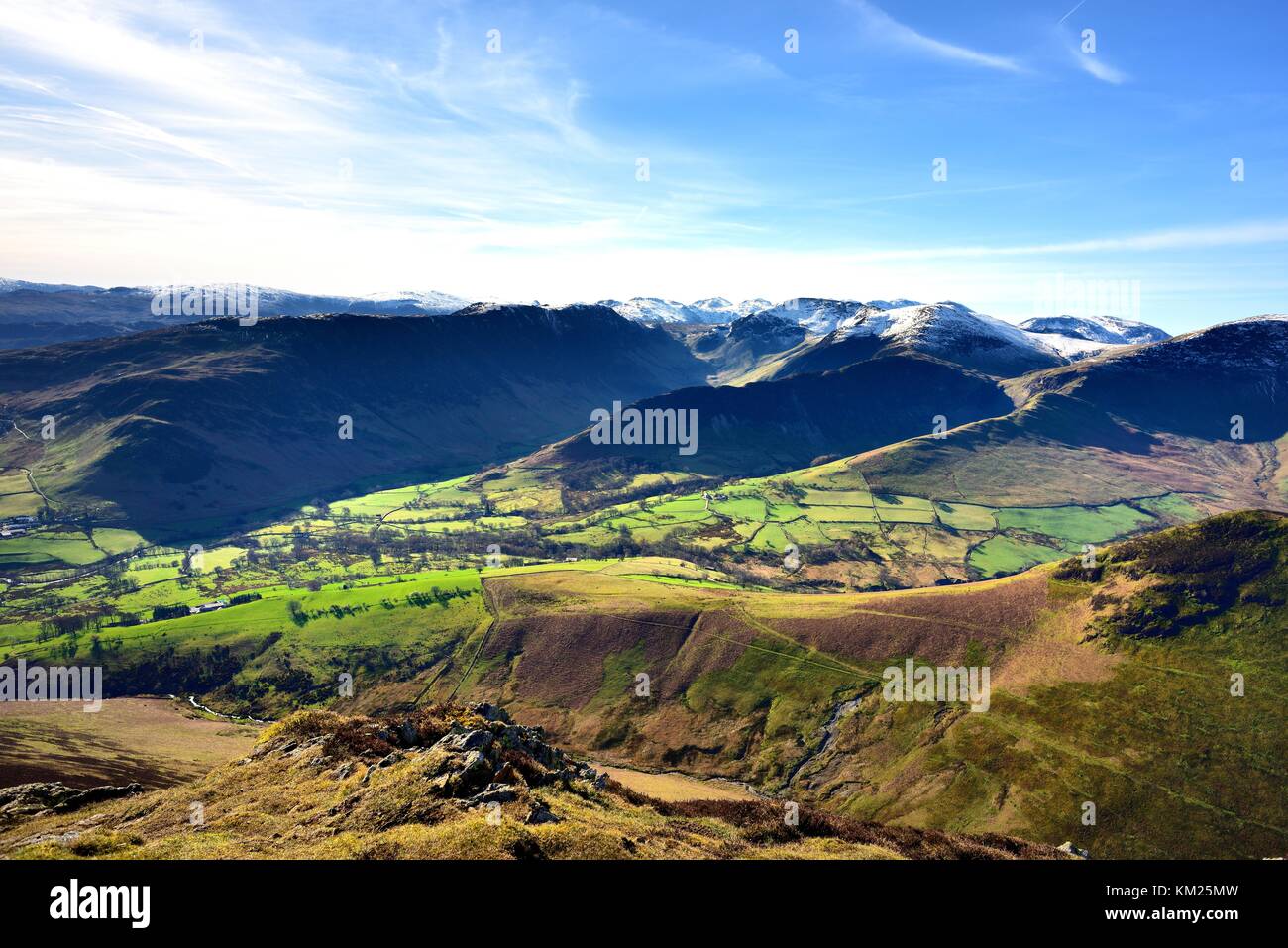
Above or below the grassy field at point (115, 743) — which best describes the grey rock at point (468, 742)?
above

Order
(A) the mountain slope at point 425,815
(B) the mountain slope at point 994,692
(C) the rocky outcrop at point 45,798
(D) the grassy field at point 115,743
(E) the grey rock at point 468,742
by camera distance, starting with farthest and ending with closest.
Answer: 1. (B) the mountain slope at point 994,692
2. (D) the grassy field at point 115,743
3. (E) the grey rock at point 468,742
4. (C) the rocky outcrop at point 45,798
5. (A) the mountain slope at point 425,815

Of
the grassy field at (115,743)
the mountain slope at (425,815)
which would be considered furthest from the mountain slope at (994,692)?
the grassy field at (115,743)

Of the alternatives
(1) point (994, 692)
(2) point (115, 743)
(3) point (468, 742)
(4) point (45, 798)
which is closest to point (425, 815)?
(3) point (468, 742)

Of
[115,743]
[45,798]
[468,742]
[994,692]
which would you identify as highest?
[468,742]

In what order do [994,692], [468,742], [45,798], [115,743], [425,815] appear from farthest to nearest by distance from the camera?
[994,692]
[115,743]
[45,798]
[468,742]
[425,815]

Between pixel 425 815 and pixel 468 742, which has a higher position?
pixel 425 815

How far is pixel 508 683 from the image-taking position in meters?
142

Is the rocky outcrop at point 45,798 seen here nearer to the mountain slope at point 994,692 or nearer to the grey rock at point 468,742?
the grey rock at point 468,742

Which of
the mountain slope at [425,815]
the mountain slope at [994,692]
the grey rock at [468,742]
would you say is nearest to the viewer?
the mountain slope at [425,815]

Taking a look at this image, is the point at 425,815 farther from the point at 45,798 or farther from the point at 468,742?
the point at 45,798

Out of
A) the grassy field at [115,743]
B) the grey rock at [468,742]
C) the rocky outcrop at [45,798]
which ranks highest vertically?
the grey rock at [468,742]

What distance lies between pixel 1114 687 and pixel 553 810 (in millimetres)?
100588

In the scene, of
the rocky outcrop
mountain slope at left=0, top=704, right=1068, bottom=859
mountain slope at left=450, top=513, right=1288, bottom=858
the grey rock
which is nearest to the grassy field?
the rocky outcrop
